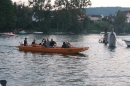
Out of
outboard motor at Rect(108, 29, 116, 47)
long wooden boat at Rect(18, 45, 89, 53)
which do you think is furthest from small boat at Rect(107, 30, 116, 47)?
long wooden boat at Rect(18, 45, 89, 53)

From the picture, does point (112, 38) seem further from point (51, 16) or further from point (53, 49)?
point (51, 16)

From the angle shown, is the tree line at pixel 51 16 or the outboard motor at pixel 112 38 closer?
the outboard motor at pixel 112 38

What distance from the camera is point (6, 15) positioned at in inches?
4077

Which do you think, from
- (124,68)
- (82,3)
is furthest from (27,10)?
(124,68)

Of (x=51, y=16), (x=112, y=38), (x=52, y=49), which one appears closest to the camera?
(x=52, y=49)

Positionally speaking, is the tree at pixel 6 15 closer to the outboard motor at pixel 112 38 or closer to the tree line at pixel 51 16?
the tree line at pixel 51 16

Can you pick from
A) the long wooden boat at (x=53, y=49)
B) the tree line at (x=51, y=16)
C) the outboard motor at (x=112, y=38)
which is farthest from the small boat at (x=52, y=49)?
Result: the tree line at (x=51, y=16)

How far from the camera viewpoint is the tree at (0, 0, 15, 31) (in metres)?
102

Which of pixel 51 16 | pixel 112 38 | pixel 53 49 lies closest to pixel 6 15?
pixel 51 16

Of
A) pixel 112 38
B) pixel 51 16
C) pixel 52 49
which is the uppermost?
pixel 51 16

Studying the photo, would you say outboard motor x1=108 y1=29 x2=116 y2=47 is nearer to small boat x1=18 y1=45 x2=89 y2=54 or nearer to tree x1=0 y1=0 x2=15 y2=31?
small boat x1=18 y1=45 x2=89 y2=54

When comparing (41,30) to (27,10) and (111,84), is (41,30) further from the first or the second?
(111,84)

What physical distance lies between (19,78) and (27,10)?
93.4m

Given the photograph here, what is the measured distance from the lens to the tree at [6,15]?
4021 inches
